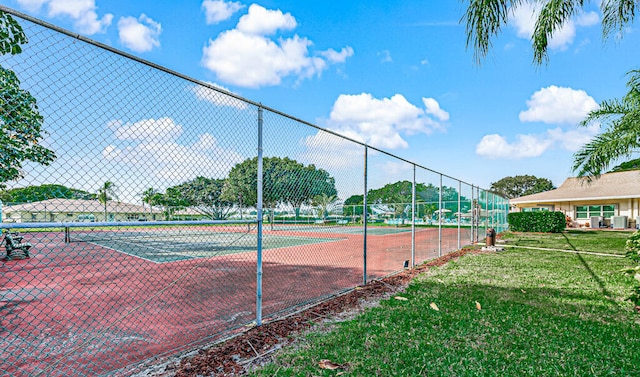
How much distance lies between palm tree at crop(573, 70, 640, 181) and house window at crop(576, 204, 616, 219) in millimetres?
22861

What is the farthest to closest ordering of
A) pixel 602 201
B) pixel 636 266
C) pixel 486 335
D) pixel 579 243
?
pixel 602 201, pixel 579 243, pixel 636 266, pixel 486 335

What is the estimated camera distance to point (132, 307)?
5.06m

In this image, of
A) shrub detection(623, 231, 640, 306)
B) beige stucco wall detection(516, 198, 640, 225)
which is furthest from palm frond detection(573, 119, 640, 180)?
beige stucco wall detection(516, 198, 640, 225)

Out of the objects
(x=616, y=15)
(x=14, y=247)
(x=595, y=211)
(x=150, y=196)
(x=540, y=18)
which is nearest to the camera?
(x=150, y=196)

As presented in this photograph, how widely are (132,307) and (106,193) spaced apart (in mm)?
3329

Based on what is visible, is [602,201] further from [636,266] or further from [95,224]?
[95,224]

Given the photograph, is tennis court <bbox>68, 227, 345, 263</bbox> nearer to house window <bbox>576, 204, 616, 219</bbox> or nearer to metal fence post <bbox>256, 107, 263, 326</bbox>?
metal fence post <bbox>256, 107, 263, 326</bbox>

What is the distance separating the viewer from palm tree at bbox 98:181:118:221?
2549 mm

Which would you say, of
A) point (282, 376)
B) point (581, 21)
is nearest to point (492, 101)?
point (581, 21)

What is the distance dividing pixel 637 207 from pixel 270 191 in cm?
3403

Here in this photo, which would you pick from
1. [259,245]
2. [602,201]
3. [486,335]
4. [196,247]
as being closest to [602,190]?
[602,201]

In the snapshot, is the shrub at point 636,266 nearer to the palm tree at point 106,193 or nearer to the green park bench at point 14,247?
the palm tree at point 106,193

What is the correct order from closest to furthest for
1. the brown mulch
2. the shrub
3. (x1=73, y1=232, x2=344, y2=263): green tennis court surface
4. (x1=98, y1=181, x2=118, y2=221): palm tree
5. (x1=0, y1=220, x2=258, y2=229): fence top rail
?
(x1=0, y1=220, x2=258, y2=229): fence top rail
(x1=98, y1=181, x2=118, y2=221): palm tree
the brown mulch
the shrub
(x1=73, y1=232, x2=344, y2=263): green tennis court surface

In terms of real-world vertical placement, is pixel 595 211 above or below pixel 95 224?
below
